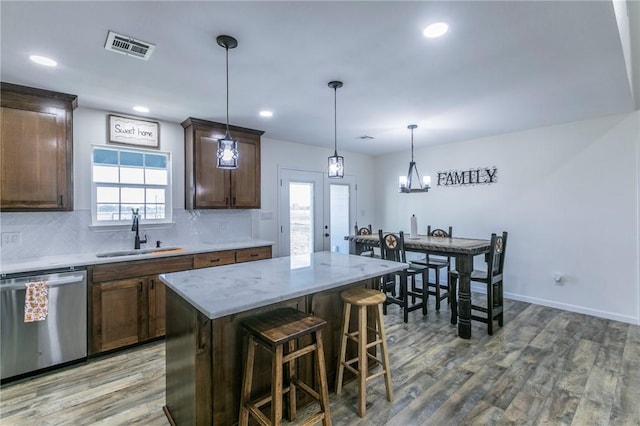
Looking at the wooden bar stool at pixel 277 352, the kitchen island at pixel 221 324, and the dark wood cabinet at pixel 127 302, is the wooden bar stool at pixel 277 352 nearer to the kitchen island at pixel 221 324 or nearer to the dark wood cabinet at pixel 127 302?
the kitchen island at pixel 221 324

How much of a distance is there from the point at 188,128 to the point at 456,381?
3.97 metres

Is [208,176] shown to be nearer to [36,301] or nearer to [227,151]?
[227,151]

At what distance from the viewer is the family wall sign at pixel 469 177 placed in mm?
4727

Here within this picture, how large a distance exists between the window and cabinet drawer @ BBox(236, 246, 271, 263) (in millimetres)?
1022

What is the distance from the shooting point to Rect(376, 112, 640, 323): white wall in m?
3.61

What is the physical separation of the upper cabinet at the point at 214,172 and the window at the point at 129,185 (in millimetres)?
310

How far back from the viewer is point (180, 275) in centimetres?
217

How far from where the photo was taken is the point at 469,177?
4.99 metres

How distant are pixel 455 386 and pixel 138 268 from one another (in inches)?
122

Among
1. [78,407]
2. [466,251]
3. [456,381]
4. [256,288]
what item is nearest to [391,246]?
[466,251]

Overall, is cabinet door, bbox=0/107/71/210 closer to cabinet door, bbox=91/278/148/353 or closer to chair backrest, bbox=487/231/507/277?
cabinet door, bbox=91/278/148/353

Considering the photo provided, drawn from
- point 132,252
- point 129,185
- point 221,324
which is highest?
point 129,185

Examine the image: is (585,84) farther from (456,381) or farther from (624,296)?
(456,381)

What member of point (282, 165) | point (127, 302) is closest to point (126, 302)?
point (127, 302)
